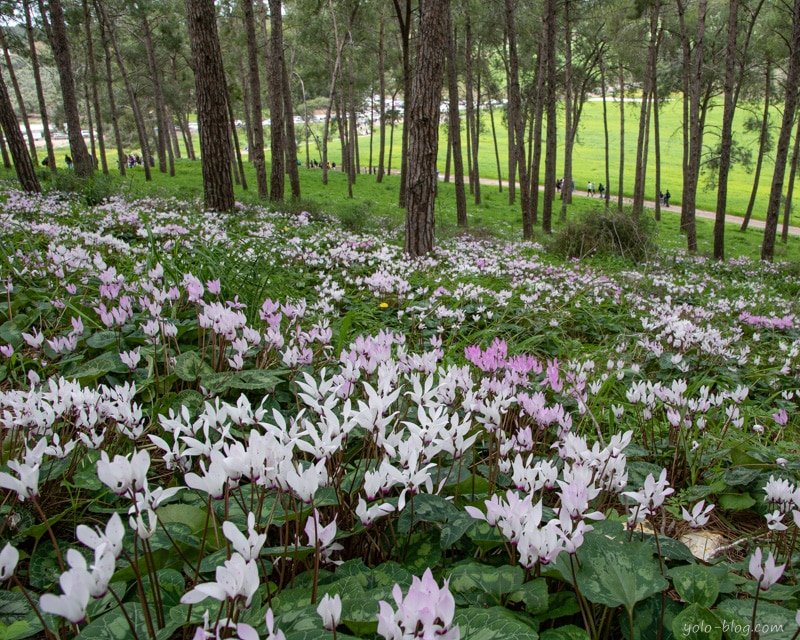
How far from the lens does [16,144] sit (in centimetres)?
1080

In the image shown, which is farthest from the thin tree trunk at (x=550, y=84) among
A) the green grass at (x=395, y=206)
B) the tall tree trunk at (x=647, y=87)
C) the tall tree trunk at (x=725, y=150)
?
the tall tree trunk at (x=647, y=87)

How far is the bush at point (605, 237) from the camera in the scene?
38.0 ft

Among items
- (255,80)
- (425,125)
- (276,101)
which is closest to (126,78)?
(255,80)

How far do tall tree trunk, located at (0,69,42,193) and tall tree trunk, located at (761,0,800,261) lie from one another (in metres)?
17.3

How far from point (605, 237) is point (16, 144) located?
1327 centimetres

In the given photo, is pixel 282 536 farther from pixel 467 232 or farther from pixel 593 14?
pixel 593 14

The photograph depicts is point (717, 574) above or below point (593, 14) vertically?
below

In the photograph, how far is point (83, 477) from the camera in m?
1.68

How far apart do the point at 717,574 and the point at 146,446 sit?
2.10 meters

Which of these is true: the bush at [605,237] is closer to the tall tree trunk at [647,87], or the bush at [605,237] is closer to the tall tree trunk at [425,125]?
the tall tree trunk at [425,125]

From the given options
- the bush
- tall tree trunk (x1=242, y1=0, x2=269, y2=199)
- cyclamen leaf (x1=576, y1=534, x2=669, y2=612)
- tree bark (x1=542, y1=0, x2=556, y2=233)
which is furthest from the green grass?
cyclamen leaf (x1=576, y1=534, x2=669, y2=612)

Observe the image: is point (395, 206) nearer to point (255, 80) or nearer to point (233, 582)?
point (255, 80)

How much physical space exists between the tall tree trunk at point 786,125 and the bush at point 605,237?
4125mm

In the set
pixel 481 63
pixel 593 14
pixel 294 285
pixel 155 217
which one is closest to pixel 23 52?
pixel 481 63
